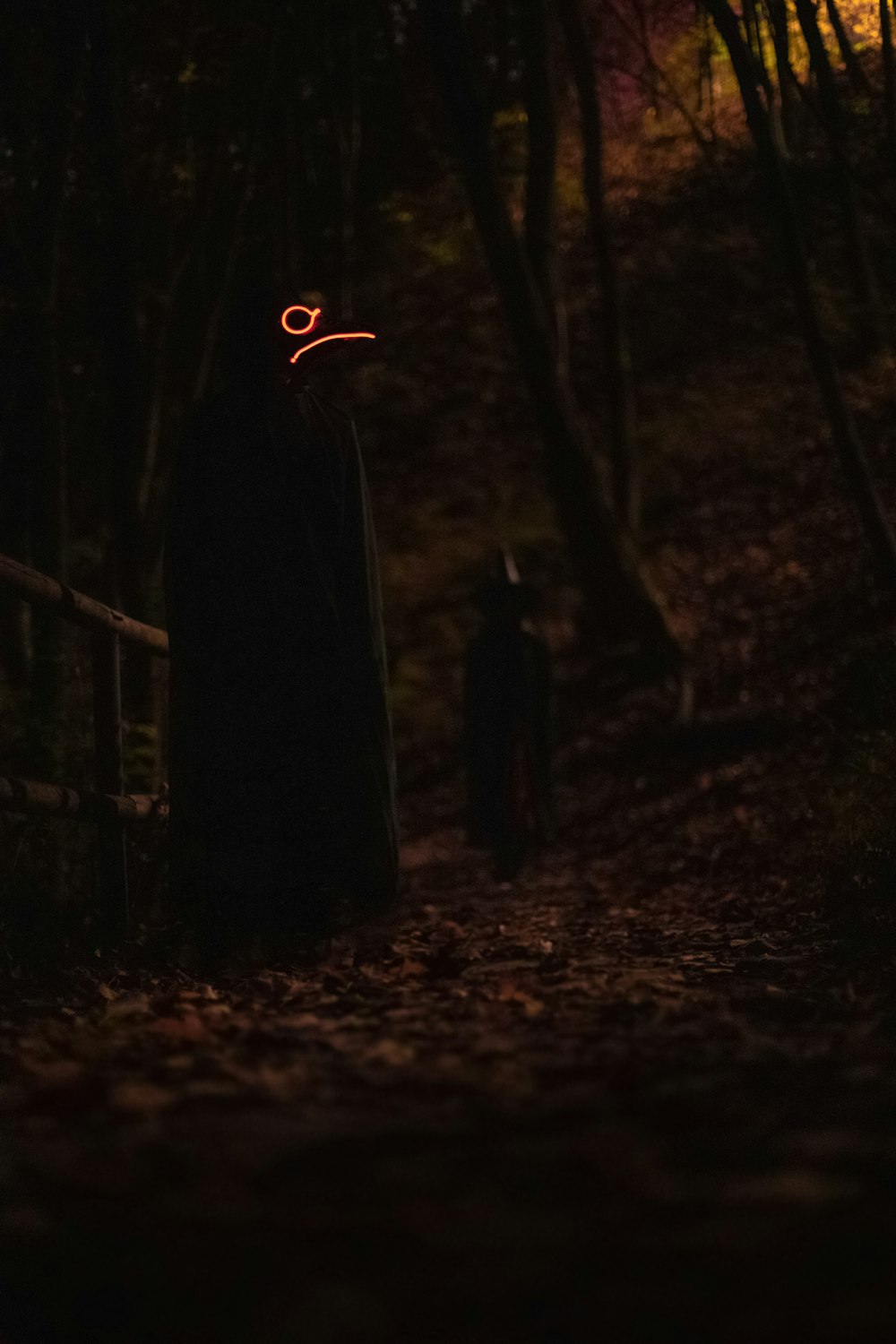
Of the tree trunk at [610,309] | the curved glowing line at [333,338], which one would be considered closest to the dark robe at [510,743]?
the curved glowing line at [333,338]

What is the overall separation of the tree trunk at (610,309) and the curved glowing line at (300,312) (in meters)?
9.67

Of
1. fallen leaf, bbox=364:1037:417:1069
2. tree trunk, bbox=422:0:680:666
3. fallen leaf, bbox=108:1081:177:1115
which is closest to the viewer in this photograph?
fallen leaf, bbox=108:1081:177:1115

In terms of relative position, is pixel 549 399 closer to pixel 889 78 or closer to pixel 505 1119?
pixel 889 78

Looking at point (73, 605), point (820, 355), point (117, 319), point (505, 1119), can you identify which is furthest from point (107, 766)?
point (820, 355)

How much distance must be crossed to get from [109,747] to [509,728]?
4.31 meters

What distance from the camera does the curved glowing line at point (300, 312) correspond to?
215 inches

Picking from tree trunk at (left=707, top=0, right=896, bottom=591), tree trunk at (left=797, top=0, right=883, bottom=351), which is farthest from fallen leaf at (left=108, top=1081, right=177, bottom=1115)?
tree trunk at (left=707, top=0, right=896, bottom=591)

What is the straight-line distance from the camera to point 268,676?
5.36 metres

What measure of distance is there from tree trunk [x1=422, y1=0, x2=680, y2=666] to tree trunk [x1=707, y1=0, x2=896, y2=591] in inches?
85.4

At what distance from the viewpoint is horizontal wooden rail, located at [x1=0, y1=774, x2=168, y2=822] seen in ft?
15.2

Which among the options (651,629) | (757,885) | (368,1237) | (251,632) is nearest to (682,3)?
(651,629)

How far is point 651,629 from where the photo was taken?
13.5m

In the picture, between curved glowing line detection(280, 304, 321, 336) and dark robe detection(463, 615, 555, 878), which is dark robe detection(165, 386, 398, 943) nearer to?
curved glowing line detection(280, 304, 321, 336)

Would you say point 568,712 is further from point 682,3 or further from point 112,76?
point 112,76
